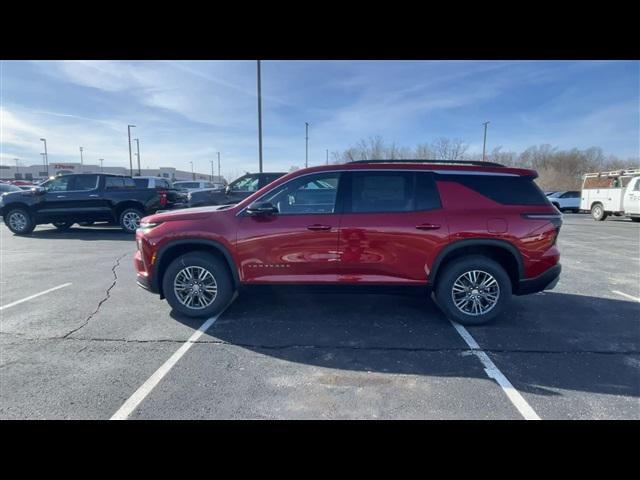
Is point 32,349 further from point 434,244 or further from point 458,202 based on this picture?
point 458,202

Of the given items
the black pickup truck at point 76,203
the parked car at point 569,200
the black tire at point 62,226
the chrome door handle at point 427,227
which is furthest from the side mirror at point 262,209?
the parked car at point 569,200

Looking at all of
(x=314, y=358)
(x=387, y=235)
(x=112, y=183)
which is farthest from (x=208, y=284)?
(x=112, y=183)

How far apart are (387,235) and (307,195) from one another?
1.10 meters

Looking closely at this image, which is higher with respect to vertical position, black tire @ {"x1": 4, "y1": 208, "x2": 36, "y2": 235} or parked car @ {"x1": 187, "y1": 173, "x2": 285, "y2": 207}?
parked car @ {"x1": 187, "y1": 173, "x2": 285, "y2": 207}

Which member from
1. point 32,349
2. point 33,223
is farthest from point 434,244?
point 33,223

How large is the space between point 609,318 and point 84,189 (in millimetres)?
A: 14022

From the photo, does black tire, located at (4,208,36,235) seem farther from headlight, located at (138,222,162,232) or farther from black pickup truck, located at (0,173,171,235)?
headlight, located at (138,222,162,232)

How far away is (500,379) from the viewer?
2.80 metres

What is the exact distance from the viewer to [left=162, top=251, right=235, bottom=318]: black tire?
3.99m

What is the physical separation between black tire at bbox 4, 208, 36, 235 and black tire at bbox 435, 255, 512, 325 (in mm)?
13412

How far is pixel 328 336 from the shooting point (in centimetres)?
362

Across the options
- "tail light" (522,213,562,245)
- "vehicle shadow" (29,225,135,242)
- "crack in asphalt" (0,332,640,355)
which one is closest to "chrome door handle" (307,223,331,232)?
"crack in asphalt" (0,332,640,355)

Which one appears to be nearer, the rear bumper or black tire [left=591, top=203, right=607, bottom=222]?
the rear bumper
